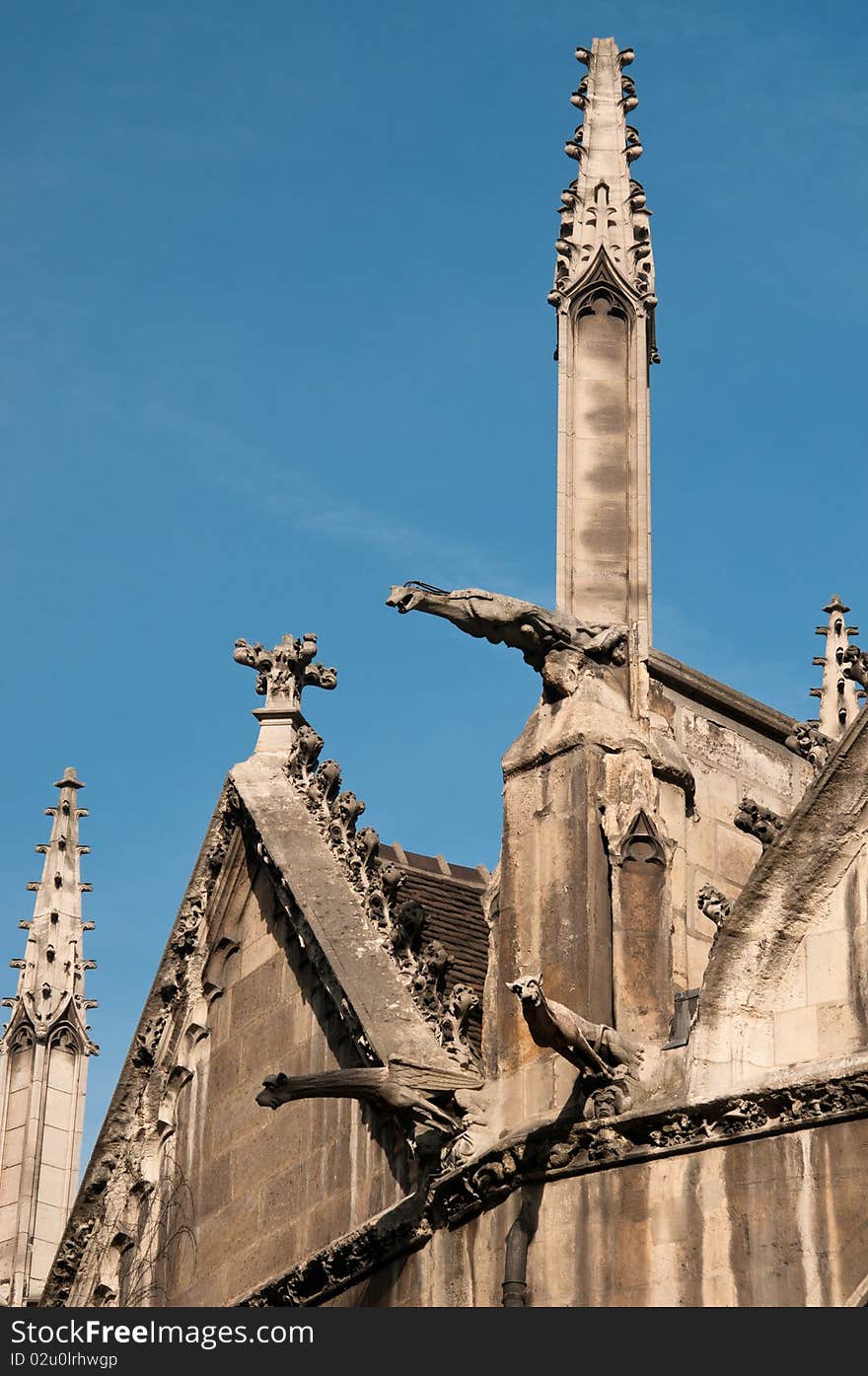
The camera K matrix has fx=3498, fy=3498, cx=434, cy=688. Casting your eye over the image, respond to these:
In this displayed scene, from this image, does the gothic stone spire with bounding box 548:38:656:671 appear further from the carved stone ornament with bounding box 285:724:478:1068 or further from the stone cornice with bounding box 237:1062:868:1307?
the stone cornice with bounding box 237:1062:868:1307

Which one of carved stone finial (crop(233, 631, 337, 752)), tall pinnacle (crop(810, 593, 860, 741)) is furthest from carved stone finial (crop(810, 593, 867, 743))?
carved stone finial (crop(233, 631, 337, 752))

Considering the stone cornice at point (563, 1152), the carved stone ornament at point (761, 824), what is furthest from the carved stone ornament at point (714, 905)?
the stone cornice at point (563, 1152)

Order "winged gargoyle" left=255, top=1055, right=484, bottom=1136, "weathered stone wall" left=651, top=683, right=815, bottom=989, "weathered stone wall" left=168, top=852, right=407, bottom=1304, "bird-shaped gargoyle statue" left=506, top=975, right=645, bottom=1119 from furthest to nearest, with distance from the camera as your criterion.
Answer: "weathered stone wall" left=168, top=852, right=407, bottom=1304 < "weathered stone wall" left=651, top=683, right=815, bottom=989 < "winged gargoyle" left=255, top=1055, right=484, bottom=1136 < "bird-shaped gargoyle statue" left=506, top=975, right=645, bottom=1119

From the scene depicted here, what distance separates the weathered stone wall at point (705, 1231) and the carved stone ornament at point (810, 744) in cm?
308

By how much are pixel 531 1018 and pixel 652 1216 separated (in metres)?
1.34

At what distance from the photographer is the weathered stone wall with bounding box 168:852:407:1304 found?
74.8ft

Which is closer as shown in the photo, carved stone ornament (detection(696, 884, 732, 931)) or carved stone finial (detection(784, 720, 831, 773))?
carved stone ornament (detection(696, 884, 732, 931))

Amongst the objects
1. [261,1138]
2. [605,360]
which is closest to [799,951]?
[605,360]

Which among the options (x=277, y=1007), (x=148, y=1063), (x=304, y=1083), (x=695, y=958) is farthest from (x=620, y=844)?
(x=148, y=1063)

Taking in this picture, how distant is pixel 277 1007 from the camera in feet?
80.3

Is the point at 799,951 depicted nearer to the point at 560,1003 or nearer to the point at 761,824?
the point at 761,824

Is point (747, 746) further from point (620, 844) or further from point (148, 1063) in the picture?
point (148, 1063)

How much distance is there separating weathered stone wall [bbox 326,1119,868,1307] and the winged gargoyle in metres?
1.02

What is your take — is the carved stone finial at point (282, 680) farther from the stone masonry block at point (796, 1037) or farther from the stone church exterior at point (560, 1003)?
the stone masonry block at point (796, 1037)
